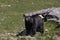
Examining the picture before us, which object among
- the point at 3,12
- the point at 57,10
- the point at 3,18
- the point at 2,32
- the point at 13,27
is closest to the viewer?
the point at 2,32

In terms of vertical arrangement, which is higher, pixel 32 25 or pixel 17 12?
pixel 32 25

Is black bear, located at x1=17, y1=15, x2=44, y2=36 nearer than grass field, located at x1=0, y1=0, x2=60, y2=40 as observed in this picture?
Yes

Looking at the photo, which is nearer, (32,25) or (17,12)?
(32,25)

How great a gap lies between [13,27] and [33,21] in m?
3.18

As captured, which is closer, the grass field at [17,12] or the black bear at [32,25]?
the black bear at [32,25]

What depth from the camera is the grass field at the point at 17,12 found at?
1374 cm

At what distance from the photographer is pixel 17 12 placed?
19312 mm

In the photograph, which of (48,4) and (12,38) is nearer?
(12,38)

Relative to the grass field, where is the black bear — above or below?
above

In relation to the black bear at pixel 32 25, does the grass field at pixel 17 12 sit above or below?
below

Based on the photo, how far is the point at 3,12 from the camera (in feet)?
63.0

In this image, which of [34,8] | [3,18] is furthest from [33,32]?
[34,8]

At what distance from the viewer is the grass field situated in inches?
541

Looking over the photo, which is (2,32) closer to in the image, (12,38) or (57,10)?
(12,38)
